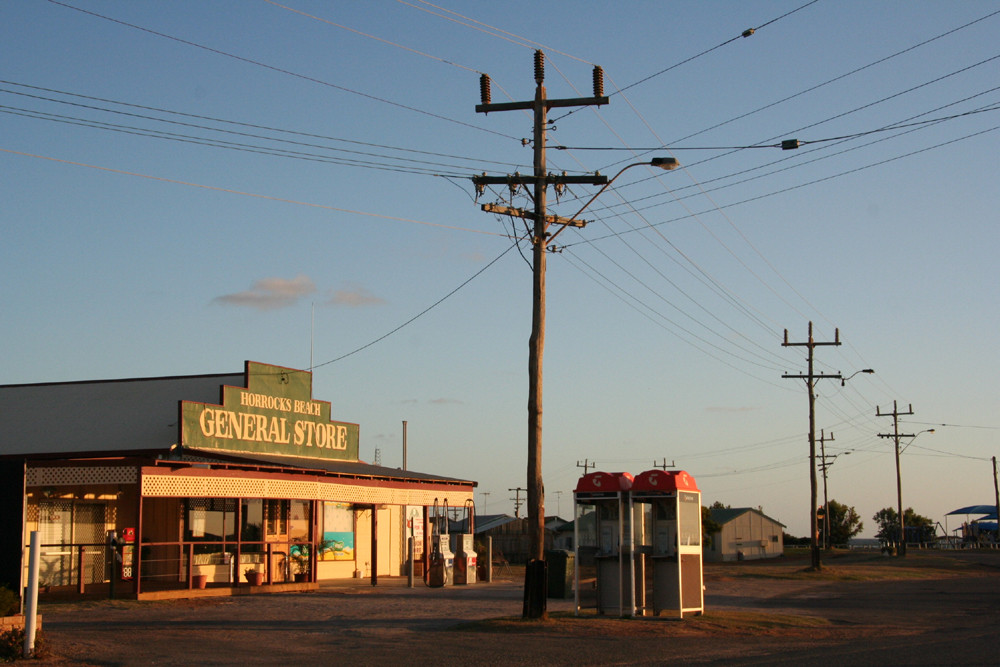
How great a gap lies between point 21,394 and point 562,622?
76.8ft

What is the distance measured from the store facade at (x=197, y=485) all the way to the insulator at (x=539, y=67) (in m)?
12.2

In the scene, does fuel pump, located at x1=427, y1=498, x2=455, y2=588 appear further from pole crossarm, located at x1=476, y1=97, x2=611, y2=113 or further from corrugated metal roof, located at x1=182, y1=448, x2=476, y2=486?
pole crossarm, located at x1=476, y1=97, x2=611, y2=113

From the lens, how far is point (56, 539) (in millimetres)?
27984

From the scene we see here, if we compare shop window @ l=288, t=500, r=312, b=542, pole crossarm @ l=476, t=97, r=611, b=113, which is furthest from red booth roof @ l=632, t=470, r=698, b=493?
shop window @ l=288, t=500, r=312, b=542

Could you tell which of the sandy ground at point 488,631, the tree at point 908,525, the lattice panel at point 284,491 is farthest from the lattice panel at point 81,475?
the tree at point 908,525

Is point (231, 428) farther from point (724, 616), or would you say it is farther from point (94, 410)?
point (724, 616)

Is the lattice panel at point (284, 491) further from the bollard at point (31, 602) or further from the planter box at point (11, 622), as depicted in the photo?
the bollard at point (31, 602)

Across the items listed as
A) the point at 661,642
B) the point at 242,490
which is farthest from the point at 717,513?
the point at 661,642

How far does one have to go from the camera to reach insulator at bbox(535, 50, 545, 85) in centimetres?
2211

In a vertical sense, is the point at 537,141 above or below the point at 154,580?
above

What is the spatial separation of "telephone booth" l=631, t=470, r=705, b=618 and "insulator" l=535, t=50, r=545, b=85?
334 inches

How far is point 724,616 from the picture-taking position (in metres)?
21.8

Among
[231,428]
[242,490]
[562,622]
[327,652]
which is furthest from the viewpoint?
[231,428]

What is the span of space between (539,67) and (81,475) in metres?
14.0
